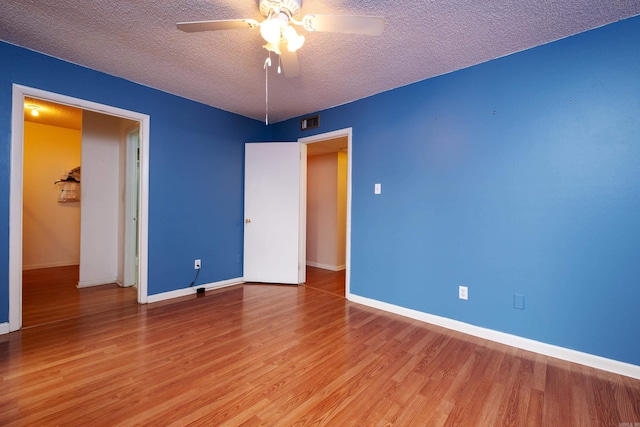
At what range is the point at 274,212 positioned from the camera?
152 inches

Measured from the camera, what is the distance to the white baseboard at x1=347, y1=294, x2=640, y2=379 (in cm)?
182

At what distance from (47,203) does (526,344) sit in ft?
23.2

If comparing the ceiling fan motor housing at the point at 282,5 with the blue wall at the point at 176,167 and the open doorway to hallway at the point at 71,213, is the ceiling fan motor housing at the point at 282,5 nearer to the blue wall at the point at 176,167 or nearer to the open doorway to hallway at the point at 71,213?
the blue wall at the point at 176,167

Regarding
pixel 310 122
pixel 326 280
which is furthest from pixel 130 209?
pixel 326 280

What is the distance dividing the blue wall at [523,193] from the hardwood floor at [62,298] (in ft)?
9.88

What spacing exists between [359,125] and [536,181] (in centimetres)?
182

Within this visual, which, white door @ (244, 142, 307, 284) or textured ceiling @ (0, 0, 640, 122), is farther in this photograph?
white door @ (244, 142, 307, 284)

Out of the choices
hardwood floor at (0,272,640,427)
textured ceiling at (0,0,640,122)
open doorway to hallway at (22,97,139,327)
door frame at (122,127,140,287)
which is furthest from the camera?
door frame at (122,127,140,287)

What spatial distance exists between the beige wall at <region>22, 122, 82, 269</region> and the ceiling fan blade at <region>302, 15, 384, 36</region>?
5.63 meters

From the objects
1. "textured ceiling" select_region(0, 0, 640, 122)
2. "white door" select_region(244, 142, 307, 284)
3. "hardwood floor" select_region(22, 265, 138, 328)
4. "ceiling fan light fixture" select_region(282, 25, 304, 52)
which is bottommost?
"hardwood floor" select_region(22, 265, 138, 328)

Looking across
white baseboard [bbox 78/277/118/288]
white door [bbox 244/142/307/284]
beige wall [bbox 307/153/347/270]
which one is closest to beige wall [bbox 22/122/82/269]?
white baseboard [bbox 78/277/118/288]

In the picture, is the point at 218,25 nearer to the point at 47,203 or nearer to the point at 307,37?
the point at 307,37

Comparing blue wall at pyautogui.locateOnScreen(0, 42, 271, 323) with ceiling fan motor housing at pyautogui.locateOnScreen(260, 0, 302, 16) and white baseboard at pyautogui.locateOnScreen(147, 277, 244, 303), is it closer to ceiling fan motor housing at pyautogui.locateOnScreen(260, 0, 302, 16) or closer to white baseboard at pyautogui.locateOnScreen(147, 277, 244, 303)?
white baseboard at pyautogui.locateOnScreen(147, 277, 244, 303)

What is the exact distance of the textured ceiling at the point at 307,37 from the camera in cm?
174
